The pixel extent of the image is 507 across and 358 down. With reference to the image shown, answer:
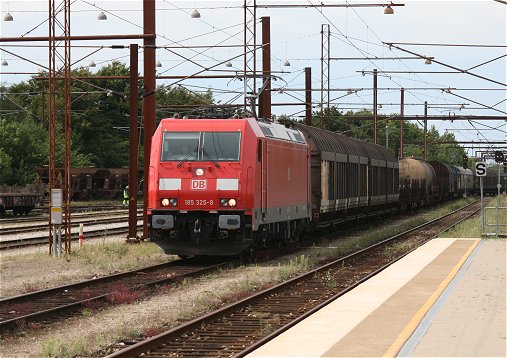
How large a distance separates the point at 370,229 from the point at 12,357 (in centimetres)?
2888

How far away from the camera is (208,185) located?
21.9 m

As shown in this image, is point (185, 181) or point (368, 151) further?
point (368, 151)

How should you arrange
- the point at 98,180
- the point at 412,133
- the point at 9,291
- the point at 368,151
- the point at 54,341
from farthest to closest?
the point at 412,133
the point at 98,180
the point at 368,151
the point at 9,291
the point at 54,341

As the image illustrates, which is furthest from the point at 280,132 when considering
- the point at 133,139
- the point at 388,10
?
the point at 388,10

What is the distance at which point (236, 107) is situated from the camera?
22.9 metres

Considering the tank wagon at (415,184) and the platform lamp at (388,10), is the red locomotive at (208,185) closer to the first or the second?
the platform lamp at (388,10)

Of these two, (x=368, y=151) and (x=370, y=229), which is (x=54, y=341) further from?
(x=368, y=151)

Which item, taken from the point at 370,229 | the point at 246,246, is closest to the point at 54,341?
the point at 246,246

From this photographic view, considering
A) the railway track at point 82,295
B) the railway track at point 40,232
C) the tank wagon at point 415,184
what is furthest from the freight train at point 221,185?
the tank wagon at point 415,184

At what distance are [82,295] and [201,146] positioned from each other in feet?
20.9

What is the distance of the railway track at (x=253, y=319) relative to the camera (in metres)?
11.6

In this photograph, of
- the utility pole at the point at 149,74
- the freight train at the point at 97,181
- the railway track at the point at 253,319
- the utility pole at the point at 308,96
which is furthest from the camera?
the freight train at the point at 97,181

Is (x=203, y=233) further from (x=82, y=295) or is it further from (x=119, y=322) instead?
(x=119, y=322)

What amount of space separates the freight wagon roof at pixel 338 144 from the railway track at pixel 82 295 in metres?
9.54
